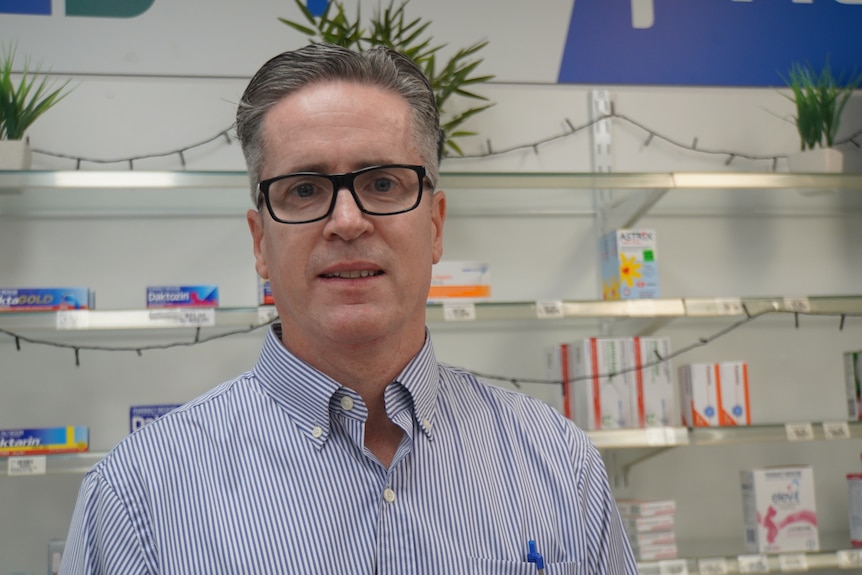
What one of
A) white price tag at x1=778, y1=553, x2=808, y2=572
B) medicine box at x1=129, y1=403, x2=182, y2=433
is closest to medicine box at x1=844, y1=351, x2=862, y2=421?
white price tag at x1=778, y1=553, x2=808, y2=572

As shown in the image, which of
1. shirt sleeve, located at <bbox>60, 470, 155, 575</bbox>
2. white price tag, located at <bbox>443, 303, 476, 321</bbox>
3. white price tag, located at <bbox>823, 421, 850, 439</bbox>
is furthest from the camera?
white price tag, located at <bbox>823, 421, 850, 439</bbox>

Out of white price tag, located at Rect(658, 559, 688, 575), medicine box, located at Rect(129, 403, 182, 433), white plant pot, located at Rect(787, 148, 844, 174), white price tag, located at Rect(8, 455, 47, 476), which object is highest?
white plant pot, located at Rect(787, 148, 844, 174)

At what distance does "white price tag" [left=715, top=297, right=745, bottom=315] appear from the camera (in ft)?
8.61

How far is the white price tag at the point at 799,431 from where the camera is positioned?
257cm

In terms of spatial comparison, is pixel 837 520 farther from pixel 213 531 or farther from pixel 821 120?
pixel 213 531

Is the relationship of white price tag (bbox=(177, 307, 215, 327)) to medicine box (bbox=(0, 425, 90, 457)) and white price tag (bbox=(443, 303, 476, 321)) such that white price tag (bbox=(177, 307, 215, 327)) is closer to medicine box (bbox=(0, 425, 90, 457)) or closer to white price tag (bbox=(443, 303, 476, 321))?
medicine box (bbox=(0, 425, 90, 457))

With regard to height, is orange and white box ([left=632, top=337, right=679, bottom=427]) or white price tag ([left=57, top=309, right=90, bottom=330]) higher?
white price tag ([left=57, top=309, right=90, bottom=330])

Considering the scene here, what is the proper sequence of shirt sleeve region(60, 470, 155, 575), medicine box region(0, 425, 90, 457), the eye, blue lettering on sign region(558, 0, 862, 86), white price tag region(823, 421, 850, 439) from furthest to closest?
1. blue lettering on sign region(558, 0, 862, 86)
2. white price tag region(823, 421, 850, 439)
3. medicine box region(0, 425, 90, 457)
4. the eye
5. shirt sleeve region(60, 470, 155, 575)

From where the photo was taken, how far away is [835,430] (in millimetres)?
2604

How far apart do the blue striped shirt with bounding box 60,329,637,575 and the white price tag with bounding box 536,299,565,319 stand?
4.21 feet

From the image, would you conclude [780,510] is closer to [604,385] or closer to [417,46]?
[604,385]

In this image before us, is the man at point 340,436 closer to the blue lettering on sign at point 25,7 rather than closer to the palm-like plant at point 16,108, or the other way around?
the palm-like plant at point 16,108

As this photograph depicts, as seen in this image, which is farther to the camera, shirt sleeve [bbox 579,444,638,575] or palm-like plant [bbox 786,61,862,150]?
palm-like plant [bbox 786,61,862,150]

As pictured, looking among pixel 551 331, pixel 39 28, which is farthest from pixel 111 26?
pixel 551 331
